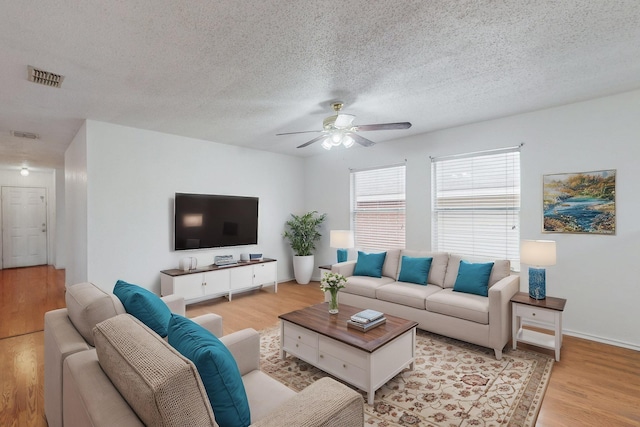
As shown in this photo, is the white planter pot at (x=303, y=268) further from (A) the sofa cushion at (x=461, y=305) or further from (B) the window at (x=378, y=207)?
(A) the sofa cushion at (x=461, y=305)

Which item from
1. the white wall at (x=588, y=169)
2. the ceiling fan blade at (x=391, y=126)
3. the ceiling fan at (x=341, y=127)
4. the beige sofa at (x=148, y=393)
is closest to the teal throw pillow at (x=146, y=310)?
the beige sofa at (x=148, y=393)

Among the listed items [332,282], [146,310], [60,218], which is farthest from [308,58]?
[60,218]

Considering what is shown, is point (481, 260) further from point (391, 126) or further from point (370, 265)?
point (391, 126)

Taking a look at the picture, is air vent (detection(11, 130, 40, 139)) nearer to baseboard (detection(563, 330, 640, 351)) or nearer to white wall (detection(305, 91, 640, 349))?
white wall (detection(305, 91, 640, 349))

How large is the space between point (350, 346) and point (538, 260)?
216 centimetres

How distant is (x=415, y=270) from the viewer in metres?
3.98

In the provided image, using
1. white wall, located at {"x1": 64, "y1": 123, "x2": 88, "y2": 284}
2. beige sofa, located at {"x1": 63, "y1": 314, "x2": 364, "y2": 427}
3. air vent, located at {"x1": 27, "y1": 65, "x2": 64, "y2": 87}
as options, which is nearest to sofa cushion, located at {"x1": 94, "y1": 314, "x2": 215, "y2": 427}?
beige sofa, located at {"x1": 63, "y1": 314, "x2": 364, "y2": 427}

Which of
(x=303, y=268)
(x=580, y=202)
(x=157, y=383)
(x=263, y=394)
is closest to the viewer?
(x=157, y=383)

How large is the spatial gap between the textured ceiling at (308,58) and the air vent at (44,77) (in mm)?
68

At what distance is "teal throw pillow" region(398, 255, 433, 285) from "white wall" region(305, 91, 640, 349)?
1221mm

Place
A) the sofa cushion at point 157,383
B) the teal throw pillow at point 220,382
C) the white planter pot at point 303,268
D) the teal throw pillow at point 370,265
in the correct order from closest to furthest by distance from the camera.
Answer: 1. the sofa cushion at point 157,383
2. the teal throw pillow at point 220,382
3. the teal throw pillow at point 370,265
4. the white planter pot at point 303,268

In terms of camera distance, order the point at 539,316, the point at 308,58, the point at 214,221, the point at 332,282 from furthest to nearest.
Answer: the point at 214,221 → the point at 539,316 → the point at 332,282 → the point at 308,58

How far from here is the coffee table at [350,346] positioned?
228 centimetres

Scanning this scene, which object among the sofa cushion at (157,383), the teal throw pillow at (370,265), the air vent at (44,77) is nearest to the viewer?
the sofa cushion at (157,383)
